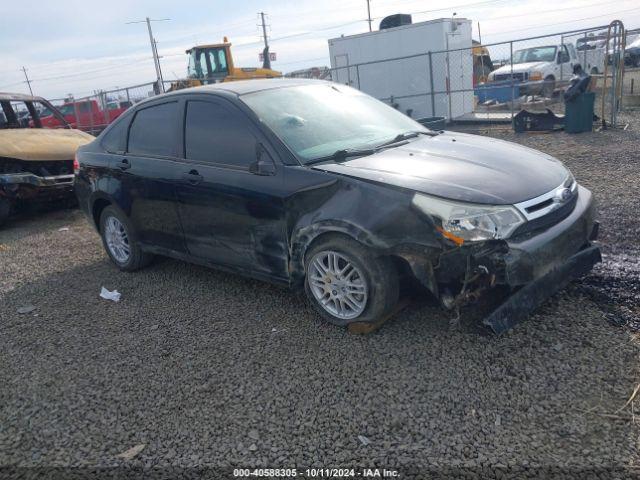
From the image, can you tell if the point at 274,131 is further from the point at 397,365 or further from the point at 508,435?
the point at 508,435

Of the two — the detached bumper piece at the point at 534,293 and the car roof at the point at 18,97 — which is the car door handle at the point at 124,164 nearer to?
the detached bumper piece at the point at 534,293

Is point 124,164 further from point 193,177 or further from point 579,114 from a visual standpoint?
point 579,114

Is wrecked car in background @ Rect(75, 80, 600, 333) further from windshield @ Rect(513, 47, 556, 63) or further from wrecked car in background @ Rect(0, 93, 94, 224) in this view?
windshield @ Rect(513, 47, 556, 63)

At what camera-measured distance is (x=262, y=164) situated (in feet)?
12.9

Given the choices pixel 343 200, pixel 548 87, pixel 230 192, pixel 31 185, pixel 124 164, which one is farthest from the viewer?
pixel 548 87

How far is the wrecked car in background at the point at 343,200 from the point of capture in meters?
3.29

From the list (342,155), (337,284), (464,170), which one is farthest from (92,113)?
(464,170)

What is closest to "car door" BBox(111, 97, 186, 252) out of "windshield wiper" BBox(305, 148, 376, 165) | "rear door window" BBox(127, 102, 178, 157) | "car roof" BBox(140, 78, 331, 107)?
"rear door window" BBox(127, 102, 178, 157)

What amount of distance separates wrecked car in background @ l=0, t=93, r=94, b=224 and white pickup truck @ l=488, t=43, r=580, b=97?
13383 millimetres

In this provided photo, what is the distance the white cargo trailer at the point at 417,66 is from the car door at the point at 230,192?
10.7m

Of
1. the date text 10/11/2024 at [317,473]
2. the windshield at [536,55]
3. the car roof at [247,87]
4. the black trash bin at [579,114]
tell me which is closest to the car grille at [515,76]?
the windshield at [536,55]

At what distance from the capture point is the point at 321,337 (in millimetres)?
3820

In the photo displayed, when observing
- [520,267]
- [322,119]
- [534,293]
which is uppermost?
[322,119]

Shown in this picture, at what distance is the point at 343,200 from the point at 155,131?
2.26 m
